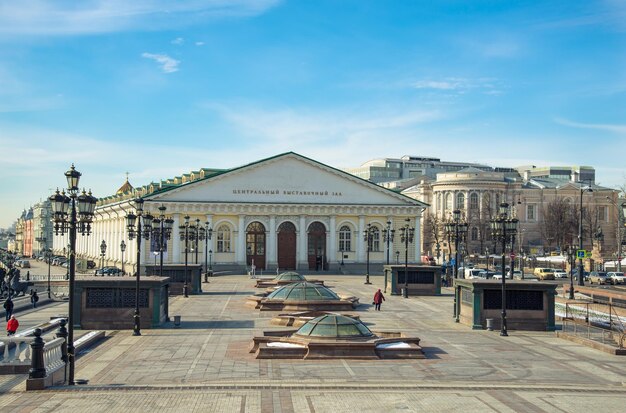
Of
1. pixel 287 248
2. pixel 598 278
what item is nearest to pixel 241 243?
pixel 287 248

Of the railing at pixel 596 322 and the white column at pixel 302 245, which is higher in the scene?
the white column at pixel 302 245

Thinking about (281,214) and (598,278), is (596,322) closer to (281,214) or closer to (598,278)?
(598,278)

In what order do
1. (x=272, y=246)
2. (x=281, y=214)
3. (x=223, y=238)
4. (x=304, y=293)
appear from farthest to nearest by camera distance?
(x=281, y=214)
(x=272, y=246)
(x=223, y=238)
(x=304, y=293)

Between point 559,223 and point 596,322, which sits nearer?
point 596,322

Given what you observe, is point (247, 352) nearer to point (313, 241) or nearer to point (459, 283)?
point (459, 283)

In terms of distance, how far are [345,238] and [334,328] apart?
64.0 metres

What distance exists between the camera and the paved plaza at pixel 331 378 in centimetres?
1886

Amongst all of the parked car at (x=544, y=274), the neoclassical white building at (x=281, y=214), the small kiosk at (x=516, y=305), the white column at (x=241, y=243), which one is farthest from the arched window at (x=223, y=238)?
the small kiosk at (x=516, y=305)

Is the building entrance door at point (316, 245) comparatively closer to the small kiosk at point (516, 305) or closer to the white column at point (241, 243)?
the white column at point (241, 243)

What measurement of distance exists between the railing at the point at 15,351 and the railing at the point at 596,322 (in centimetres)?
2129

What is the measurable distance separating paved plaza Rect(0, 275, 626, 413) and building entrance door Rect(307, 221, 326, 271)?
55.1 m

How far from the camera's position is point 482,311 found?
114ft

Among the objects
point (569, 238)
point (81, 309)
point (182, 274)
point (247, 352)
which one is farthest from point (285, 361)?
point (569, 238)

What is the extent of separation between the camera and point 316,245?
295 feet
